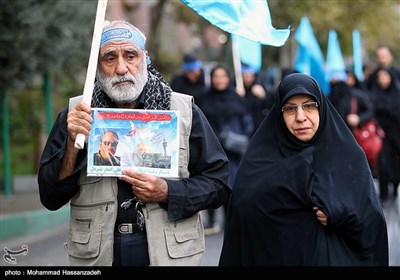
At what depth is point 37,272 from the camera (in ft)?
13.6

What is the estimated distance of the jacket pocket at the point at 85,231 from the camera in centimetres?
421

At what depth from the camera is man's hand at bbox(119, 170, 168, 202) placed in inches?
163

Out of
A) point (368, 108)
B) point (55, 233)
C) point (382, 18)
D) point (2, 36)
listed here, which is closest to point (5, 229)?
point (55, 233)

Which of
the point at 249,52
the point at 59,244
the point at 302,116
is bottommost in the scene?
the point at 59,244

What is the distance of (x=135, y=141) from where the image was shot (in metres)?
4.25

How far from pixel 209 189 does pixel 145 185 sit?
346 mm

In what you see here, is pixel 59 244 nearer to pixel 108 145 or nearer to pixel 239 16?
pixel 239 16

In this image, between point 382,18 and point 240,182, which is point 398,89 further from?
point 382,18

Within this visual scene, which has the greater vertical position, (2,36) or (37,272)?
(2,36)

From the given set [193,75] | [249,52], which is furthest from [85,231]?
[249,52]

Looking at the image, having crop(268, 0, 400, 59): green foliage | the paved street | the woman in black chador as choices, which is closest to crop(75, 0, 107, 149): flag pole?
the woman in black chador

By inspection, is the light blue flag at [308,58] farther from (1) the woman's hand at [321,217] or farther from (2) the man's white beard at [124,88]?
(2) the man's white beard at [124,88]

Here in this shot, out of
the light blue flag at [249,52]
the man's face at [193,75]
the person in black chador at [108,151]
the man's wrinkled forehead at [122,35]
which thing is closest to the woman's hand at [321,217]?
the person in black chador at [108,151]

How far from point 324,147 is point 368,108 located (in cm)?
769
